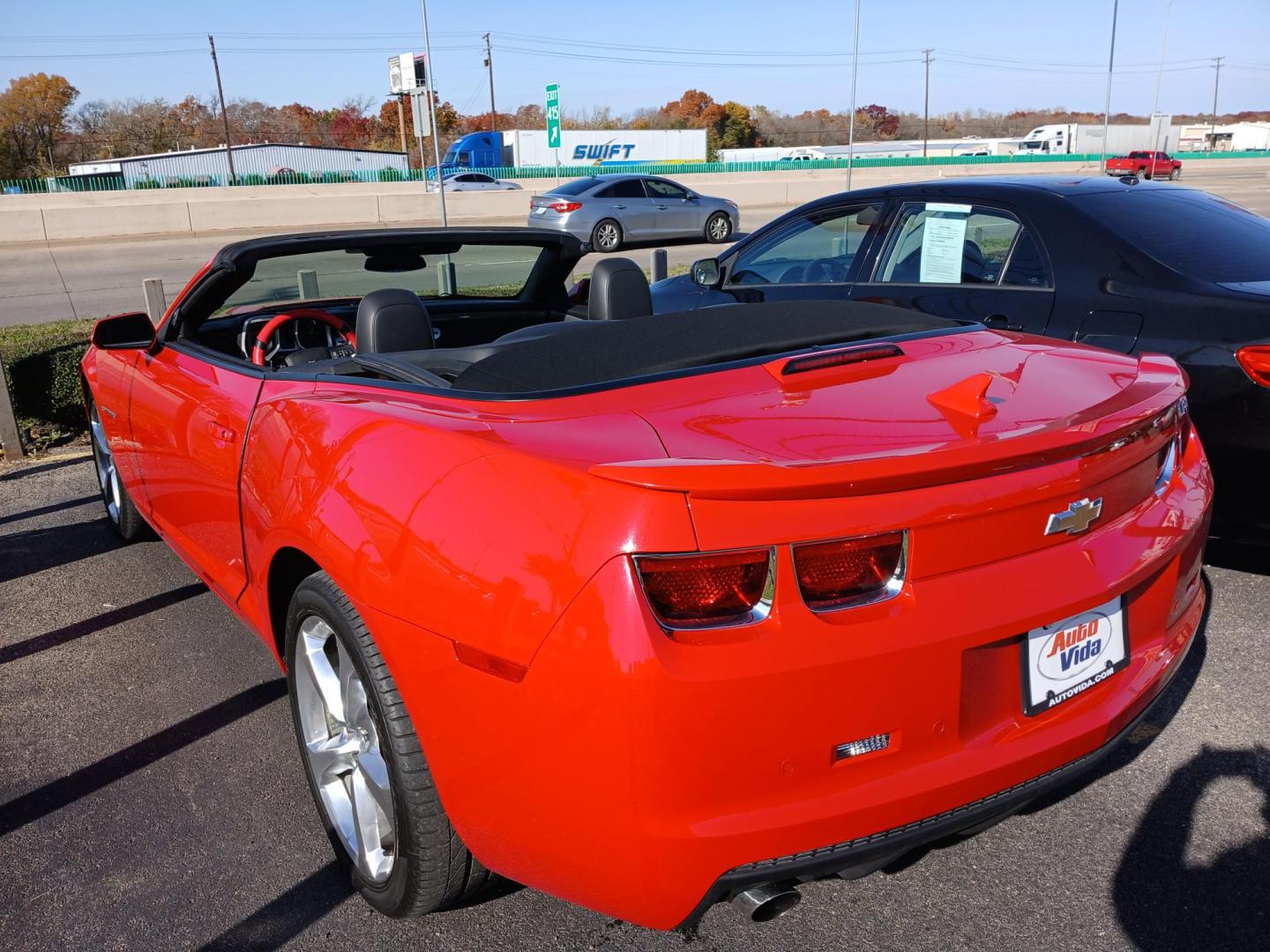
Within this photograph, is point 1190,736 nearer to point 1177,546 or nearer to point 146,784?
point 1177,546

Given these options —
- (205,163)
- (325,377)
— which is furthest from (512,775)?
(205,163)

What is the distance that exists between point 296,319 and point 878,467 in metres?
2.69

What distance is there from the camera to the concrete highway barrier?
27.1 meters

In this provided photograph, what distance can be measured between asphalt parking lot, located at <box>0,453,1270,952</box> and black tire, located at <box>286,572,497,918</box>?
172mm

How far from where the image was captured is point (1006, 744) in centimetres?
196

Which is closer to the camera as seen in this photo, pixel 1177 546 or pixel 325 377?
pixel 1177 546

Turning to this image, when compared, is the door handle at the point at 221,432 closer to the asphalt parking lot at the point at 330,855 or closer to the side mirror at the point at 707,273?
the asphalt parking lot at the point at 330,855

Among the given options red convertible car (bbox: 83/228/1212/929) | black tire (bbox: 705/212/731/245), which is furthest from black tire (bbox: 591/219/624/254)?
red convertible car (bbox: 83/228/1212/929)

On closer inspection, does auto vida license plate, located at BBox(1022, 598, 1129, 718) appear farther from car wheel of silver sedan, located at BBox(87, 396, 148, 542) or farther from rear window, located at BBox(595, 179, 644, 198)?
rear window, located at BBox(595, 179, 644, 198)

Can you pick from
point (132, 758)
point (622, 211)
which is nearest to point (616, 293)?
point (132, 758)

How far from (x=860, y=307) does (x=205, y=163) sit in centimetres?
6267

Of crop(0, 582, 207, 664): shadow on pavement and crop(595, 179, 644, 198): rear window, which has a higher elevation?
crop(595, 179, 644, 198): rear window

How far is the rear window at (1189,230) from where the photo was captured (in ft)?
13.7

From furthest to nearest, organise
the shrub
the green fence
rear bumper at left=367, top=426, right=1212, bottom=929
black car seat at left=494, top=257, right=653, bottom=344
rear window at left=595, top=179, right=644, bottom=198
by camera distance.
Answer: the green fence, rear window at left=595, top=179, right=644, bottom=198, the shrub, black car seat at left=494, top=257, right=653, bottom=344, rear bumper at left=367, top=426, right=1212, bottom=929
